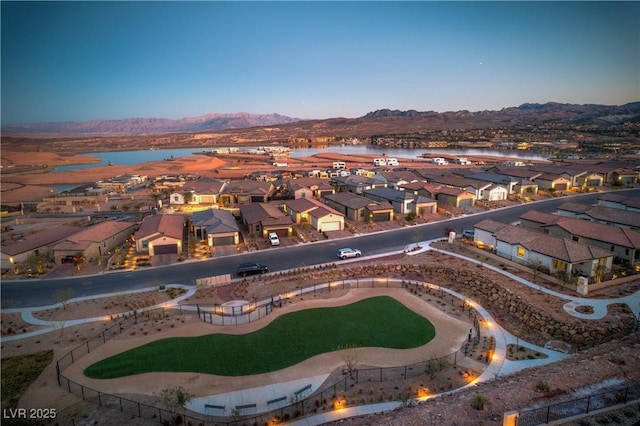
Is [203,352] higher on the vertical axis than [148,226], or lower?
lower


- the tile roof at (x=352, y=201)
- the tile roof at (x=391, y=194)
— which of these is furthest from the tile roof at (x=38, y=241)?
the tile roof at (x=391, y=194)

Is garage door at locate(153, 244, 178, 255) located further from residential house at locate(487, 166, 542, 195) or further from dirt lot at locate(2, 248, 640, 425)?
residential house at locate(487, 166, 542, 195)

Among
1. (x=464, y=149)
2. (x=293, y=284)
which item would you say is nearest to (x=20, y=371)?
(x=293, y=284)

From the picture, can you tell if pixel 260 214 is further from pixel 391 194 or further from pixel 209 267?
pixel 391 194

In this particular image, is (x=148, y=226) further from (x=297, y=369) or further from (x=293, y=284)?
(x=297, y=369)

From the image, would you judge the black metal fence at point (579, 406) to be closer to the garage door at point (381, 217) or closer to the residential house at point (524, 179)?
the garage door at point (381, 217)

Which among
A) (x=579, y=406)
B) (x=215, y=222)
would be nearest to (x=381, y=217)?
(x=215, y=222)

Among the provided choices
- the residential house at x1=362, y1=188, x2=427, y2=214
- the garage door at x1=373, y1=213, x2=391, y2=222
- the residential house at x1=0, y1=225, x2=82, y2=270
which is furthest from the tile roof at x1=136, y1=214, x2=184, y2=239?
the residential house at x1=362, y1=188, x2=427, y2=214
